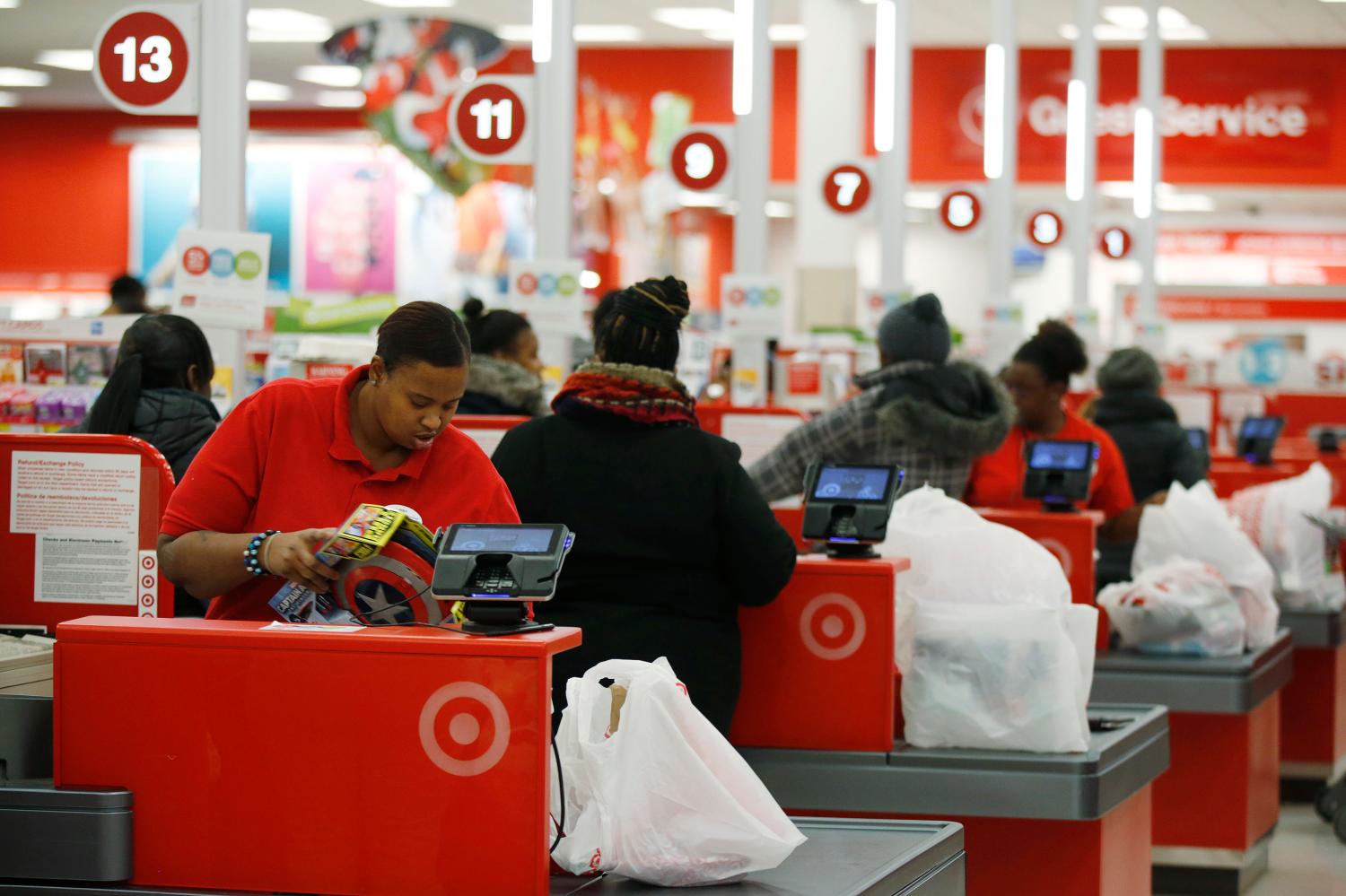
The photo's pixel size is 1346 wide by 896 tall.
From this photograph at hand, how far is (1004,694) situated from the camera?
11.8 ft

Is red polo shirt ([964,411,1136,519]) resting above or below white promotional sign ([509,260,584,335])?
below

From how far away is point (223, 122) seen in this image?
553 cm

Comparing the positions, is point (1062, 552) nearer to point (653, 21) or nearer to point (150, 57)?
point (150, 57)

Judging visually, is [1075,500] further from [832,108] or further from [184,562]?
[832,108]

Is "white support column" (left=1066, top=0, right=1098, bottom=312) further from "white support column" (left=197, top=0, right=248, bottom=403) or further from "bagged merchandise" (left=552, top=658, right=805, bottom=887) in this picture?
"bagged merchandise" (left=552, top=658, right=805, bottom=887)

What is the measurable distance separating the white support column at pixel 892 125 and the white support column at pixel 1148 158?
4.01 m

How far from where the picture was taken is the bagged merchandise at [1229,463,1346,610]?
20.3ft

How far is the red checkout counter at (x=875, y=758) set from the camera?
354cm

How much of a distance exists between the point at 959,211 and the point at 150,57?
837cm

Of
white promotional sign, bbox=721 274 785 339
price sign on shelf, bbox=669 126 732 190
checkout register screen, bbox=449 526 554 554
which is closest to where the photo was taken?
checkout register screen, bbox=449 526 554 554

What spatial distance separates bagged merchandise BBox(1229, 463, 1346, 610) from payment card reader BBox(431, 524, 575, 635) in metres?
4.41

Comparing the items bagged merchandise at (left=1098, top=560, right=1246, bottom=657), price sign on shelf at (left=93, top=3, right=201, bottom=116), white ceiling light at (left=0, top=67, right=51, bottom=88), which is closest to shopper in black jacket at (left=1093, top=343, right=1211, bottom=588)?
bagged merchandise at (left=1098, top=560, right=1246, bottom=657)

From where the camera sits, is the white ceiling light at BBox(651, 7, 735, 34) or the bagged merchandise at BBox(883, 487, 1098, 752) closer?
the bagged merchandise at BBox(883, 487, 1098, 752)

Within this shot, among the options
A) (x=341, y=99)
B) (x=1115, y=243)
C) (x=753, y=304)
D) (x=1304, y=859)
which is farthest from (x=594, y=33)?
(x=1304, y=859)
